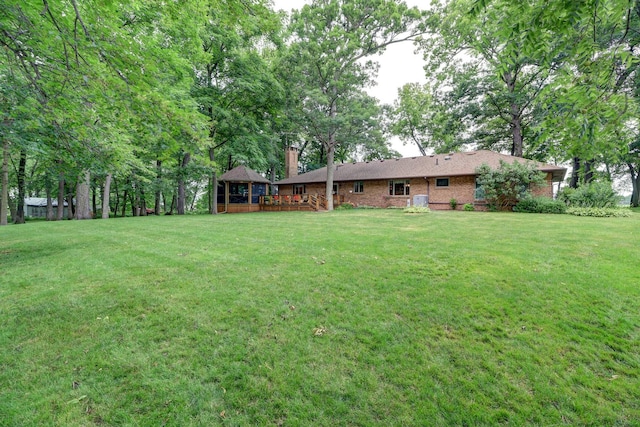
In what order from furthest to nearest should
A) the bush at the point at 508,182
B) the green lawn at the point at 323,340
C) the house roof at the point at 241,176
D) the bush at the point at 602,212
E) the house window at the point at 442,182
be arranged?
1. the house roof at the point at 241,176
2. the house window at the point at 442,182
3. the bush at the point at 508,182
4. the bush at the point at 602,212
5. the green lawn at the point at 323,340

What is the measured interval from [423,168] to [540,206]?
8.18 metres

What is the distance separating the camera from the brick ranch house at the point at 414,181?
733 inches

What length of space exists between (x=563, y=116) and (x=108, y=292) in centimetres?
586

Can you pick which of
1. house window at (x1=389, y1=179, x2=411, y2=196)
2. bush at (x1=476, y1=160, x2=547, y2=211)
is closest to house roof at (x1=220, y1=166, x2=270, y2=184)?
house window at (x1=389, y1=179, x2=411, y2=196)

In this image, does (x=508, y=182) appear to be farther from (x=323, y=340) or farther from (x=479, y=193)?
(x=323, y=340)

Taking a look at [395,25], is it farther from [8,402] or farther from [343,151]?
[8,402]

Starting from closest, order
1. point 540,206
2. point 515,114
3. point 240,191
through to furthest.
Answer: point 540,206 → point 515,114 → point 240,191

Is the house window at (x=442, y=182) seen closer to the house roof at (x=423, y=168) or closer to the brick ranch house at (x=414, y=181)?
the brick ranch house at (x=414, y=181)

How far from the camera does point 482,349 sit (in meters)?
2.79

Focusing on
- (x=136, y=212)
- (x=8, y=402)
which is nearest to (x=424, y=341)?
(x=8, y=402)

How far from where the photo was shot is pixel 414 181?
69.4 feet

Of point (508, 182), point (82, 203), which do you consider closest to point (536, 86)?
point (508, 182)

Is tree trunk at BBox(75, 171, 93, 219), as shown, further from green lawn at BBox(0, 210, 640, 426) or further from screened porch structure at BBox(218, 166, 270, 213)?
green lawn at BBox(0, 210, 640, 426)

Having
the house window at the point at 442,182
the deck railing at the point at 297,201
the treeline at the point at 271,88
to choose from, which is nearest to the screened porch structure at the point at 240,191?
the deck railing at the point at 297,201
